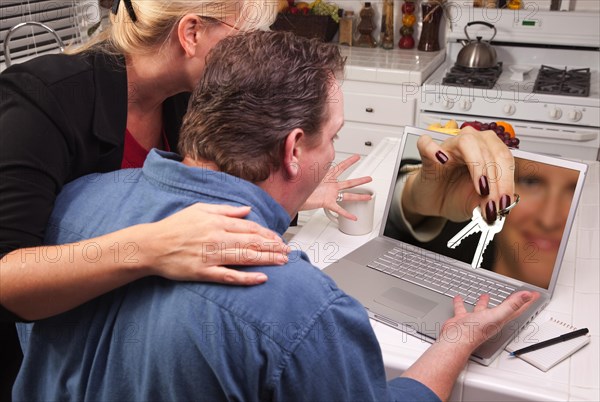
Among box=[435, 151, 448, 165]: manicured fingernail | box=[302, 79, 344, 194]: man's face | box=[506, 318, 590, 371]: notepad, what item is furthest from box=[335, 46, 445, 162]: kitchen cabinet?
box=[302, 79, 344, 194]: man's face

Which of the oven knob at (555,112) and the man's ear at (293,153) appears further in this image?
the oven knob at (555,112)

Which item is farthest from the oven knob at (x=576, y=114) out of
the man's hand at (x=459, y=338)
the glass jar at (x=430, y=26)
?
the man's hand at (x=459, y=338)

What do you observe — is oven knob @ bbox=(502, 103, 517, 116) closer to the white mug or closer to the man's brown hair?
the white mug

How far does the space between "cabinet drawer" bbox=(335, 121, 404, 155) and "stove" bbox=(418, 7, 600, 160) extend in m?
0.19

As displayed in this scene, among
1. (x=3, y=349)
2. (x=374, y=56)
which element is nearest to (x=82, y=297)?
(x=3, y=349)

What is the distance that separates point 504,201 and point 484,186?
0.05 metres

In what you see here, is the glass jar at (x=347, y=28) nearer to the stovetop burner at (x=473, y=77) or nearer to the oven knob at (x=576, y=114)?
the stovetop burner at (x=473, y=77)

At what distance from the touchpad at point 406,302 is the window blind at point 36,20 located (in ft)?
5.82

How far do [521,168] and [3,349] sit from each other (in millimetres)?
1126

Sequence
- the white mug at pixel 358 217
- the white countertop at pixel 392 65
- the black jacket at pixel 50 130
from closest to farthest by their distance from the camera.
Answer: the black jacket at pixel 50 130 → the white mug at pixel 358 217 → the white countertop at pixel 392 65

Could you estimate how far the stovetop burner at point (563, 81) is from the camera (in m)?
2.92

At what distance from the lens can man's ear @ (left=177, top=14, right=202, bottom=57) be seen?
1.17 m

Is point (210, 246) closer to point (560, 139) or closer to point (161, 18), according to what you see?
point (161, 18)

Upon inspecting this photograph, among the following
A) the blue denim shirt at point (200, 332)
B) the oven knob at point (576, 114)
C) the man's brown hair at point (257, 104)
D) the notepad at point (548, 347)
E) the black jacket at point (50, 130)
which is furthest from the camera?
the oven knob at point (576, 114)
